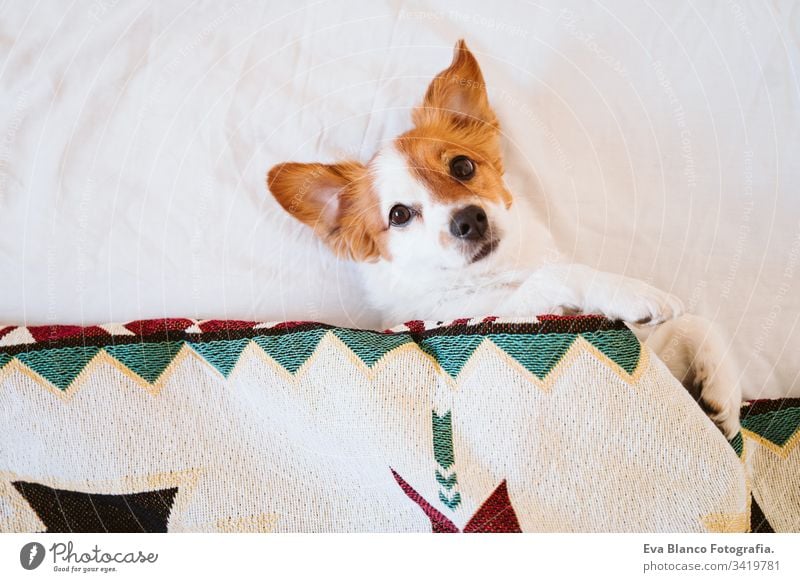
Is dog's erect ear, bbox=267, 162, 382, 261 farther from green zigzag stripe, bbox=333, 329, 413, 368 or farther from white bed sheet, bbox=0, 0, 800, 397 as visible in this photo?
green zigzag stripe, bbox=333, 329, 413, 368

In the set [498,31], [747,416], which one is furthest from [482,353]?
[498,31]

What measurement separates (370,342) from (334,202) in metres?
0.40

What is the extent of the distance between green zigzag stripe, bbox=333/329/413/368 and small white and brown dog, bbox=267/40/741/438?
22 cm

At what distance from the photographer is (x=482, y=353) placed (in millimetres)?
1153

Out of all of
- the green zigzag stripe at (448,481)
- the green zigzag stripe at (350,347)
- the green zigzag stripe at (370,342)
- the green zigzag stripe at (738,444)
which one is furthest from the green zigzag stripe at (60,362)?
the green zigzag stripe at (738,444)

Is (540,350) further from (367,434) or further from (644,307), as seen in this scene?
(367,434)

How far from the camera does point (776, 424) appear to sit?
124cm

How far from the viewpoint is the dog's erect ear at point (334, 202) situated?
1401mm

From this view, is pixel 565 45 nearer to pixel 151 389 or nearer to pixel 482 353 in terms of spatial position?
pixel 482 353

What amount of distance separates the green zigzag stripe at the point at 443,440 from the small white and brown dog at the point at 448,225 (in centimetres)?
28

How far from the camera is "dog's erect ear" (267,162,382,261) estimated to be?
1401mm

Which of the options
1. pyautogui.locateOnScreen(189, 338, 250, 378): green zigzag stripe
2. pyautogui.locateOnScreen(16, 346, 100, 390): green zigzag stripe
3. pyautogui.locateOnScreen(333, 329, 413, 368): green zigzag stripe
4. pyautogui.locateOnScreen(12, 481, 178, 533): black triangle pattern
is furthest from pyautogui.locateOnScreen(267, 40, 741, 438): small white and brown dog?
pyautogui.locateOnScreen(12, 481, 178, 533): black triangle pattern

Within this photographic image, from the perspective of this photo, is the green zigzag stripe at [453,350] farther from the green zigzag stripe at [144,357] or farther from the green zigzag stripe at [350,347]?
the green zigzag stripe at [144,357]
